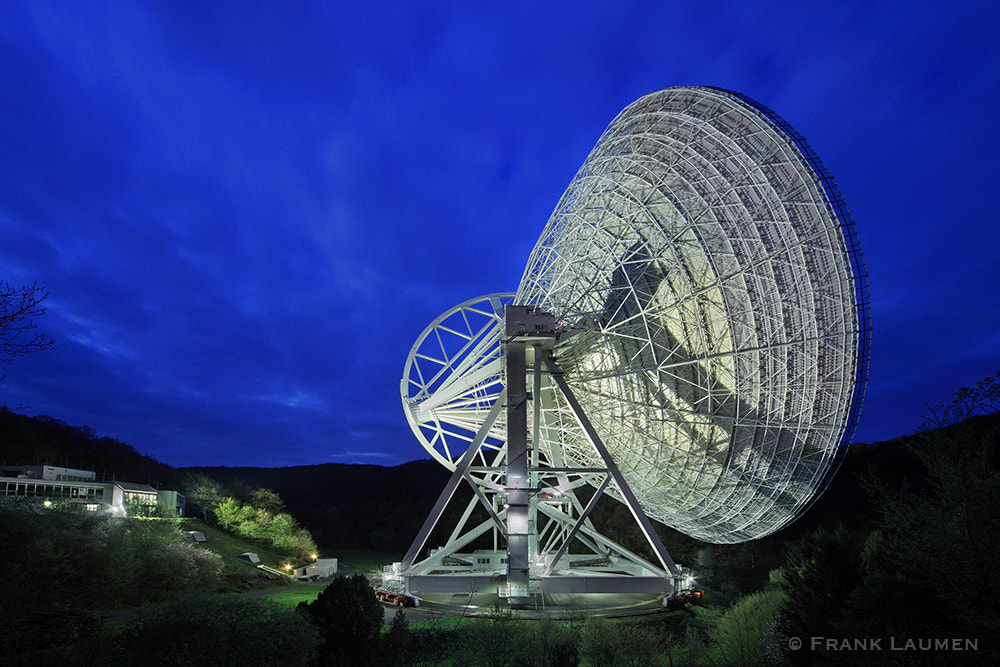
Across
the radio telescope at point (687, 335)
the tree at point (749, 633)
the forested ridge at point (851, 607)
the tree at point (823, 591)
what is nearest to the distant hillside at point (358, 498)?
the forested ridge at point (851, 607)

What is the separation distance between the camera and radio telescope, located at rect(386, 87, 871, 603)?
67.6 ft

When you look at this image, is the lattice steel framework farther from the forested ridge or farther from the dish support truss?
the forested ridge

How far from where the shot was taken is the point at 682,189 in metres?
22.7

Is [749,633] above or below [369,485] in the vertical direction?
below

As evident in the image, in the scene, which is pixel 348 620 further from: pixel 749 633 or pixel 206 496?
pixel 206 496

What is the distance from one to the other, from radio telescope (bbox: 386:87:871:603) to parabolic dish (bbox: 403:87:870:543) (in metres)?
0.07

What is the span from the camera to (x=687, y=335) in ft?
77.8

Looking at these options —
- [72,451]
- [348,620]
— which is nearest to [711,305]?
[348,620]

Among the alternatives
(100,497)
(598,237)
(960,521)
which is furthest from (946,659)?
(100,497)

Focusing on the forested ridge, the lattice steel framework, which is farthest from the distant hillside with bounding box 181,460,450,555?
the lattice steel framework

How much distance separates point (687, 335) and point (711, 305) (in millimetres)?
1460

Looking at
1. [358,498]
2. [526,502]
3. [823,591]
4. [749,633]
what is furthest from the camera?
[358,498]

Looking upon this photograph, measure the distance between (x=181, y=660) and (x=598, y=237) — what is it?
19.1 metres

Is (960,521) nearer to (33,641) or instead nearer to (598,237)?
(598,237)
